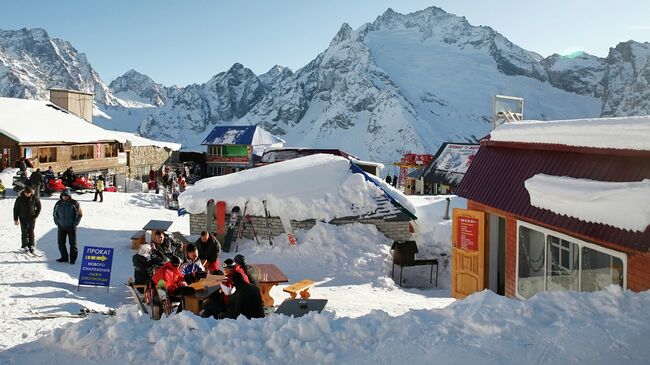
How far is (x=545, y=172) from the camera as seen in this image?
26.2 ft

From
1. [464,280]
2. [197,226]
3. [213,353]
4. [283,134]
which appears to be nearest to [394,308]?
[464,280]

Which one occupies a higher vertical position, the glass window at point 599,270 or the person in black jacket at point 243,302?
the glass window at point 599,270

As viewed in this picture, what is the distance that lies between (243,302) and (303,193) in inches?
340

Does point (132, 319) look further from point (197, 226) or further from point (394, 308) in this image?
point (197, 226)

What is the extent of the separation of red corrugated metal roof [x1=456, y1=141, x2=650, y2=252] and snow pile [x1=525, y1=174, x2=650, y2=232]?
9 cm

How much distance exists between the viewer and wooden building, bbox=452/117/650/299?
6.19 m

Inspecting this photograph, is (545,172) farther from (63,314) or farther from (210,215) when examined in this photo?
(210,215)

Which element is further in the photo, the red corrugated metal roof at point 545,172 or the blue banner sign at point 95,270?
the blue banner sign at point 95,270

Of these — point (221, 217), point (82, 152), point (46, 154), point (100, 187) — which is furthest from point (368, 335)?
point (82, 152)

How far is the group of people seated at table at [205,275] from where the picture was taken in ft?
21.4

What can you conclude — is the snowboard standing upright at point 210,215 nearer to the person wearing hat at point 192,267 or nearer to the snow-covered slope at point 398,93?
the person wearing hat at point 192,267

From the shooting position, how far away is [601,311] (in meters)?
5.06

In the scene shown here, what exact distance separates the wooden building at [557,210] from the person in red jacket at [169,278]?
18.1 feet

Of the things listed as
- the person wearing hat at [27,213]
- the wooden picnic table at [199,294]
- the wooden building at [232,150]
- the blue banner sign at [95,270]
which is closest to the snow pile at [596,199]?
the wooden picnic table at [199,294]
